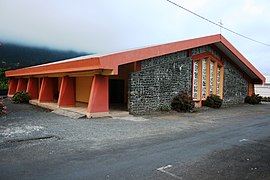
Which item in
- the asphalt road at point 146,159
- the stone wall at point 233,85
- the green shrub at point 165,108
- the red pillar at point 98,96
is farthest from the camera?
the stone wall at point 233,85

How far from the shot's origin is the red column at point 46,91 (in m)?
16.7

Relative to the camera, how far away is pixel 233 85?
1988 centimetres

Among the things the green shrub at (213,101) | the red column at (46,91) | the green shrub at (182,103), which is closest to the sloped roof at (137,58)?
the red column at (46,91)

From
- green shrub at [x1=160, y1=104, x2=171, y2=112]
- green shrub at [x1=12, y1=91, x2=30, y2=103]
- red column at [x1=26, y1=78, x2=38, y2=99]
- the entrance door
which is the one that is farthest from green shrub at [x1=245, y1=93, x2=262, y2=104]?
green shrub at [x1=12, y1=91, x2=30, y2=103]

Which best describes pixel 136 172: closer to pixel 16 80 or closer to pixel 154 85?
pixel 154 85

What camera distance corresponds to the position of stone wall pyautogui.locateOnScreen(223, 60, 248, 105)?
19.0 m

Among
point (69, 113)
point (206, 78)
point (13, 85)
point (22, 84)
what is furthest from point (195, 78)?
point (13, 85)

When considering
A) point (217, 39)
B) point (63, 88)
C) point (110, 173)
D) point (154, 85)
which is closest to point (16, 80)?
point (63, 88)

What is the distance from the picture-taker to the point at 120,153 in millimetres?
5367

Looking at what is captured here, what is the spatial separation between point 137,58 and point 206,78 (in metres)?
7.76

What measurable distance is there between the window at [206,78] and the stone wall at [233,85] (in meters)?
0.77

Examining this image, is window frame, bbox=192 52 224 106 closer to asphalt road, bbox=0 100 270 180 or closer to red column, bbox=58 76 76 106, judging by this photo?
red column, bbox=58 76 76 106

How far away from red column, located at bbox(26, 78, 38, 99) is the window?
1341 cm

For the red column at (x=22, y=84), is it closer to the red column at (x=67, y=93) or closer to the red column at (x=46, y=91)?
the red column at (x=46, y=91)
